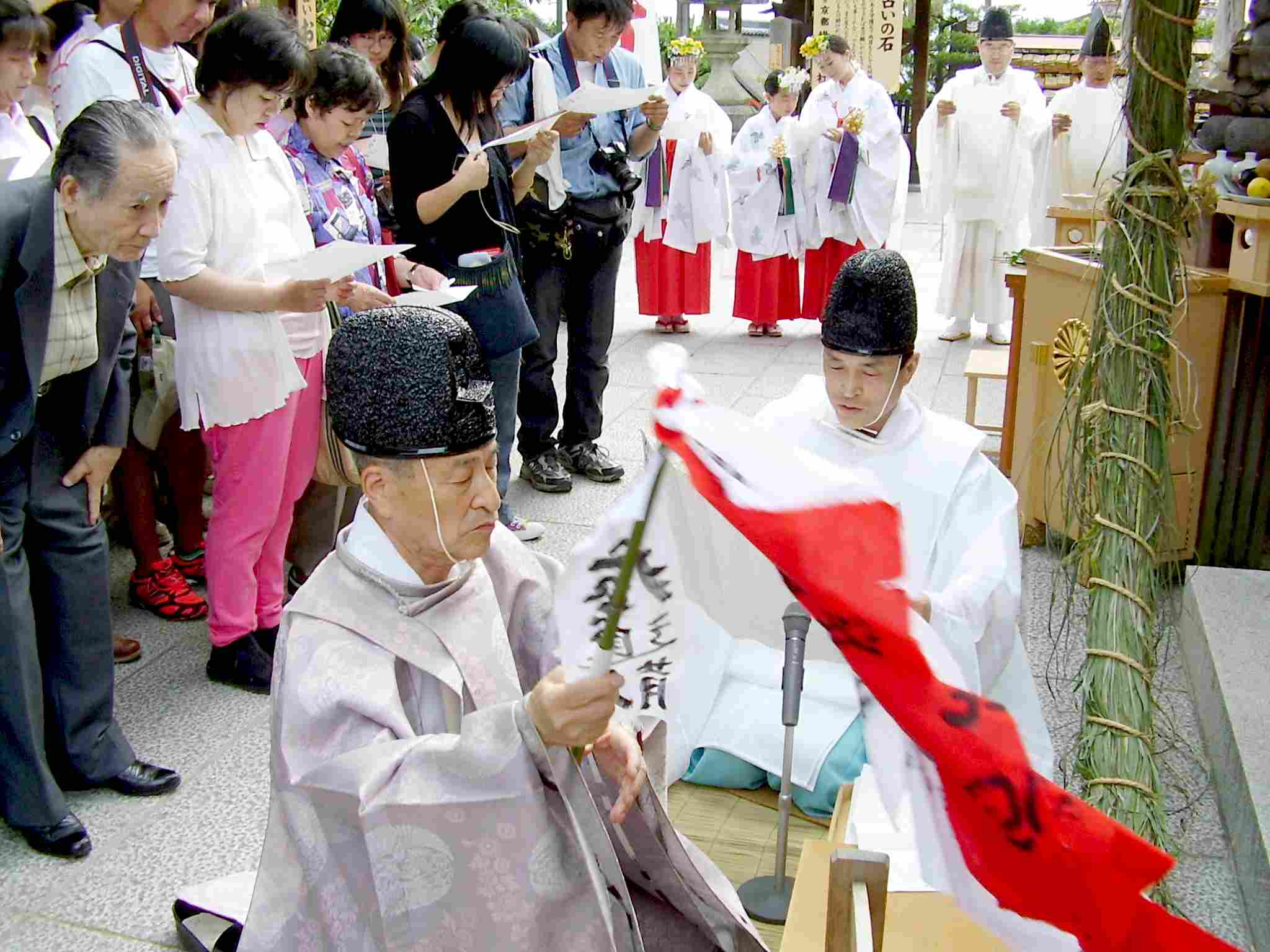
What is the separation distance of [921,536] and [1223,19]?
2.33 meters

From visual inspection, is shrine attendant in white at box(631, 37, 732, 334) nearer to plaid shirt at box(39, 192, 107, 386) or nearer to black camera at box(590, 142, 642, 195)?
black camera at box(590, 142, 642, 195)

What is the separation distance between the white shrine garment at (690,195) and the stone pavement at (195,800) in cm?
421

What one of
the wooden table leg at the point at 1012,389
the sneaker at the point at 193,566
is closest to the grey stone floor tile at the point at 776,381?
the wooden table leg at the point at 1012,389

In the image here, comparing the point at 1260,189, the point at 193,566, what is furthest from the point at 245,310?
the point at 1260,189

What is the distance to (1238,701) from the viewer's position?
341cm

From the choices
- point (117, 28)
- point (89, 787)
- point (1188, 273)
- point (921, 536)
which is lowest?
point (89, 787)

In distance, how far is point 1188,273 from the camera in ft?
7.50

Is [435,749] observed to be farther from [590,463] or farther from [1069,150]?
[1069,150]

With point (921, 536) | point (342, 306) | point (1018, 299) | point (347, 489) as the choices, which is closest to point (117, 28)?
point (342, 306)

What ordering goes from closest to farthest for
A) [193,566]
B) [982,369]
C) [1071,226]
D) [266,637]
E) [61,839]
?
1. [61,839]
2. [266,637]
3. [193,566]
4. [982,369]
5. [1071,226]

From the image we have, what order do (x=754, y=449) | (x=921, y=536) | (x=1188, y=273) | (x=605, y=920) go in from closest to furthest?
(x=754, y=449), (x=605, y=920), (x=1188, y=273), (x=921, y=536)

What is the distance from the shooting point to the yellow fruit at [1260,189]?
425 centimetres

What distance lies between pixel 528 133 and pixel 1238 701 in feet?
9.29

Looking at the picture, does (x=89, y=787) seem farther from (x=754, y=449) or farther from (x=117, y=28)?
(x=754, y=449)
